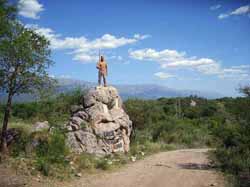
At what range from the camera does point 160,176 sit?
11.9m

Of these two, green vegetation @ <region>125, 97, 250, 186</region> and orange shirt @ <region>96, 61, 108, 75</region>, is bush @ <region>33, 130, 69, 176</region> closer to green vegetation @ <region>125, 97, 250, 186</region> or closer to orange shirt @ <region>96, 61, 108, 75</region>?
orange shirt @ <region>96, 61, 108, 75</region>

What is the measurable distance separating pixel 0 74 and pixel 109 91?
6.54 meters

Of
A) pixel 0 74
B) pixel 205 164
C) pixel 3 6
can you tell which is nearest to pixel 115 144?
pixel 205 164

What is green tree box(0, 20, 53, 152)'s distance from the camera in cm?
1234

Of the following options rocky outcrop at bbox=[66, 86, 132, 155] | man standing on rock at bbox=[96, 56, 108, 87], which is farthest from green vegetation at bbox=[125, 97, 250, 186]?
man standing on rock at bbox=[96, 56, 108, 87]

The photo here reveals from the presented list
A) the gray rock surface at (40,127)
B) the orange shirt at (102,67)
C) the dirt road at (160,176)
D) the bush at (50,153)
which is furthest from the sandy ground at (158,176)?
the orange shirt at (102,67)

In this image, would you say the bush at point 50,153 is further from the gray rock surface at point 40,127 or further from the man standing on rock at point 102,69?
the man standing on rock at point 102,69

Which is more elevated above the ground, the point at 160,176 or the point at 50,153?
the point at 50,153

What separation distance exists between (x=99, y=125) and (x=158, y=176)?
491 centimetres

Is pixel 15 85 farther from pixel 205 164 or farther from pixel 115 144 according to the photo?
pixel 205 164

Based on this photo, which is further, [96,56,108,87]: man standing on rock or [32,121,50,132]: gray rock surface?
[96,56,108,87]: man standing on rock

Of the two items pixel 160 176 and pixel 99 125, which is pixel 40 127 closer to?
pixel 99 125

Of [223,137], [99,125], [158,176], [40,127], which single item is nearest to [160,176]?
[158,176]

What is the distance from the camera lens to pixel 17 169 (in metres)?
11.2
